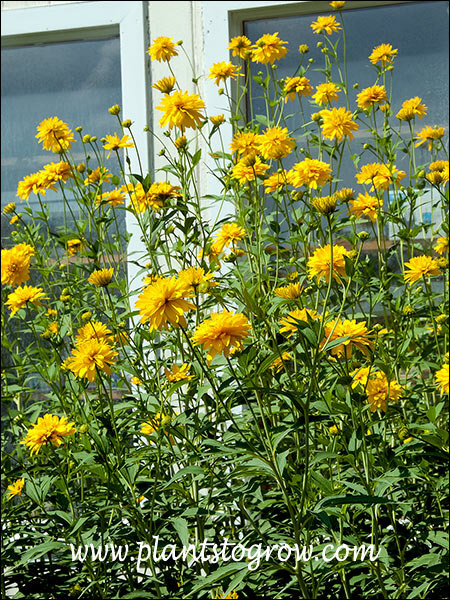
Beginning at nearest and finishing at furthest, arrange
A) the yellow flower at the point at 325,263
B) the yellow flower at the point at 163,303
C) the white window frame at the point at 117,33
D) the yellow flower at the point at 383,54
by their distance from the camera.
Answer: the yellow flower at the point at 163,303, the yellow flower at the point at 325,263, the yellow flower at the point at 383,54, the white window frame at the point at 117,33

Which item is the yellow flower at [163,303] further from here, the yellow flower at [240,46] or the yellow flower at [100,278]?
the yellow flower at [240,46]

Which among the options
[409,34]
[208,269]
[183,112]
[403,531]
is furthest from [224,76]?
[403,531]

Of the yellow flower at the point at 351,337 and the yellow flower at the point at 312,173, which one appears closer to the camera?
the yellow flower at the point at 351,337

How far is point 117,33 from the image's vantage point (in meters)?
2.44

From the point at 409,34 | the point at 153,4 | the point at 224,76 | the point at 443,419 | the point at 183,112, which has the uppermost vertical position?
the point at 153,4

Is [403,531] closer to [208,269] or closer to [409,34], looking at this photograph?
[208,269]

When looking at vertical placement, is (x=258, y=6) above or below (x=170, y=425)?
above

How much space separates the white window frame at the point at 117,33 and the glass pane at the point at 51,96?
1.7 inches

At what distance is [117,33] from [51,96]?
1.08 feet

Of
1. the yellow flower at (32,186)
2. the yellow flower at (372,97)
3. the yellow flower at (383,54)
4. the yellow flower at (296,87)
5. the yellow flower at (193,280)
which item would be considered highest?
the yellow flower at (383,54)

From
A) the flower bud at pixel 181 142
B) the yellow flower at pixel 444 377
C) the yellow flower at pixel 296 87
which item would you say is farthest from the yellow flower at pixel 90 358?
the yellow flower at pixel 296 87

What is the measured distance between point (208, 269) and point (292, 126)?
1.06 metres

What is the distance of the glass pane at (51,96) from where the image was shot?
2492 mm

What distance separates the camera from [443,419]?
1.61 m
